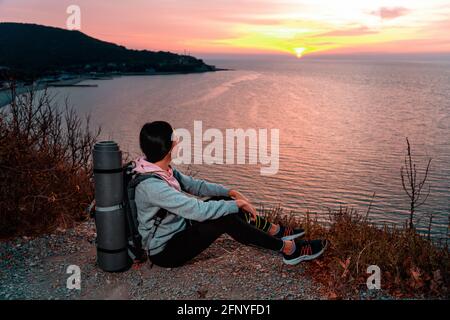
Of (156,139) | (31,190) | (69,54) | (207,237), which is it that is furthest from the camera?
(69,54)

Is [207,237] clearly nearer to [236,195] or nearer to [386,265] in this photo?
[236,195]

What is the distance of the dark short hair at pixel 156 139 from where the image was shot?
3.97 m

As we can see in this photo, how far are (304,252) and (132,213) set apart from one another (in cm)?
171

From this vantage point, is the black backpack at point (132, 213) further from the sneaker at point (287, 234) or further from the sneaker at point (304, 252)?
the sneaker at point (304, 252)

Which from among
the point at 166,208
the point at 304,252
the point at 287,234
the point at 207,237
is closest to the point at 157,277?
the point at 207,237

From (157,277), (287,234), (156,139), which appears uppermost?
(156,139)

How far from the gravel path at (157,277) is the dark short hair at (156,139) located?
1234mm

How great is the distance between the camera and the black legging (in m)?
4.26

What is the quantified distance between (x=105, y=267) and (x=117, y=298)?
1.59 ft

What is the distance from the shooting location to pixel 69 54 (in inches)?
5276

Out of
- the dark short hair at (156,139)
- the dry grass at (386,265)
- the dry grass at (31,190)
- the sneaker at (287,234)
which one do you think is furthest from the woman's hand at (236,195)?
the dry grass at (31,190)

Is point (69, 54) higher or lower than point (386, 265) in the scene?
higher

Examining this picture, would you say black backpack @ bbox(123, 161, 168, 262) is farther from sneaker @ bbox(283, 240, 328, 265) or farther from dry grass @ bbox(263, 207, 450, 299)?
dry grass @ bbox(263, 207, 450, 299)
